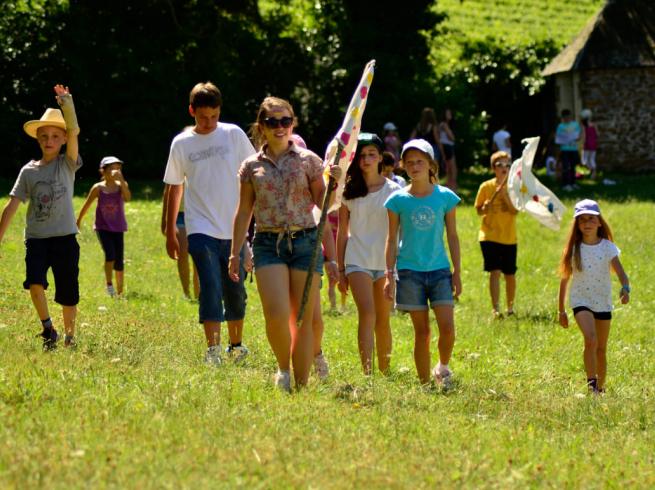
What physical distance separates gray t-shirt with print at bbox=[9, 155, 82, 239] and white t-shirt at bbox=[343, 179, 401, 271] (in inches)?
82.8

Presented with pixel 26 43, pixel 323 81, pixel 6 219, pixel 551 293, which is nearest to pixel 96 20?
pixel 26 43

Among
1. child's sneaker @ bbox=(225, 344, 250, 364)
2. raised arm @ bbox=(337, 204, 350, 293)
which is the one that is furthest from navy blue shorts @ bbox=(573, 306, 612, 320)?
child's sneaker @ bbox=(225, 344, 250, 364)

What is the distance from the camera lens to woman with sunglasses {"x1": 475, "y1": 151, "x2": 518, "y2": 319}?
13.6 metres

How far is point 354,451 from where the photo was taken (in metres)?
5.97

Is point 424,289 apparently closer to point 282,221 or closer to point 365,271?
point 365,271

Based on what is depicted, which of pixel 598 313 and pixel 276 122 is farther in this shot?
pixel 598 313

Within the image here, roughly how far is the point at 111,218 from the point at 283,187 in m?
6.91

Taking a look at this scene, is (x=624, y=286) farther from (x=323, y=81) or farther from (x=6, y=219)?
(x=323, y=81)

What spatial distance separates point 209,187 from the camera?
8.80 metres

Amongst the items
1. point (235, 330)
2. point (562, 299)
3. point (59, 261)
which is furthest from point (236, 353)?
point (562, 299)

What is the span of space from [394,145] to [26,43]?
9.02 metres

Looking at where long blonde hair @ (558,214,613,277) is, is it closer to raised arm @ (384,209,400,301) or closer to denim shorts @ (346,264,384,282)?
denim shorts @ (346,264,384,282)

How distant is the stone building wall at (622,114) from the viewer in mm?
32938

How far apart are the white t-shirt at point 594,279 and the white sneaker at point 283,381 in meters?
2.99
